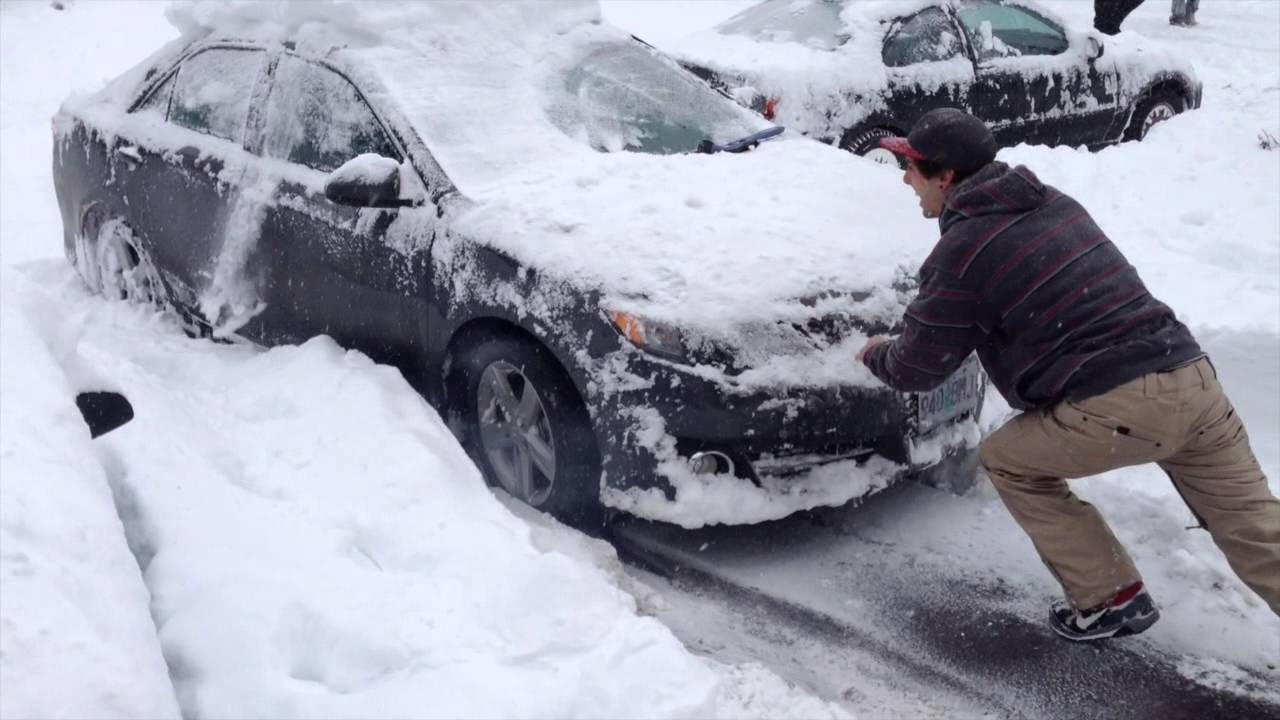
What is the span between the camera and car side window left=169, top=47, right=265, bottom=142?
16.2ft

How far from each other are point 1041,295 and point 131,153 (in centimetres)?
431

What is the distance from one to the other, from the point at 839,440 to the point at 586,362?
817 millimetres

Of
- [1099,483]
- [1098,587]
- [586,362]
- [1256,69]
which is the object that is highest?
[586,362]

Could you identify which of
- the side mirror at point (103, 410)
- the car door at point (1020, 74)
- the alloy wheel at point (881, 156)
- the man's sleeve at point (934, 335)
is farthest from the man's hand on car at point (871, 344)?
the car door at point (1020, 74)

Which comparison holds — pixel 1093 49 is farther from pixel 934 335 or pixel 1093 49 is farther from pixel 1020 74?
pixel 934 335

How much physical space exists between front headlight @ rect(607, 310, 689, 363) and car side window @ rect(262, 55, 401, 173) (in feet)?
4.42

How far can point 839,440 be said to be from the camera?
11.6ft

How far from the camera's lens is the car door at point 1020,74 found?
8.03m

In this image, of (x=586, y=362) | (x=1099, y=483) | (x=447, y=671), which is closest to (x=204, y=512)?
(x=447, y=671)

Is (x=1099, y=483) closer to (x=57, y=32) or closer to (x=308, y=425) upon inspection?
(x=308, y=425)

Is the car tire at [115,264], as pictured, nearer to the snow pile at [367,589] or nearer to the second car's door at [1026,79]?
the snow pile at [367,589]

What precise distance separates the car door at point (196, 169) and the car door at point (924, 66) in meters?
4.31

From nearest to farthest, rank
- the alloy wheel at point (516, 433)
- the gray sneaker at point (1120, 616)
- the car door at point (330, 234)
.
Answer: the gray sneaker at point (1120, 616)
the alloy wheel at point (516, 433)
the car door at point (330, 234)

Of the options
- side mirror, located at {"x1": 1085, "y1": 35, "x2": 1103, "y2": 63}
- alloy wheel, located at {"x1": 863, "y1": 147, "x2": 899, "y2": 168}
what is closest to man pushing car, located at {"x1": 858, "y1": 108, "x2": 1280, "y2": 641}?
alloy wheel, located at {"x1": 863, "y1": 147, "x2": 899, "y2": 168}
